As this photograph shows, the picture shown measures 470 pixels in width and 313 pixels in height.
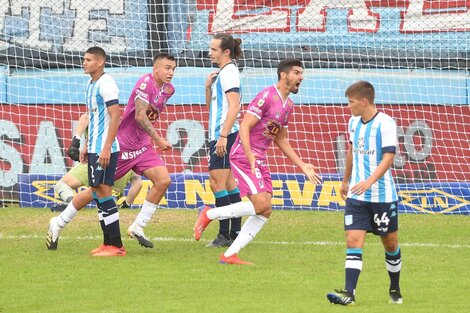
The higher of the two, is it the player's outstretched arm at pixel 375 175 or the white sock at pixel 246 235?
the player's outstretched arm at pixel 375 175

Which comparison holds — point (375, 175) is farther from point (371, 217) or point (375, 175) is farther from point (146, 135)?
point (146, 135)

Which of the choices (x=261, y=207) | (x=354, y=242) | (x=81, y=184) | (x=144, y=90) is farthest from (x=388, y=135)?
(x=81, y=184)

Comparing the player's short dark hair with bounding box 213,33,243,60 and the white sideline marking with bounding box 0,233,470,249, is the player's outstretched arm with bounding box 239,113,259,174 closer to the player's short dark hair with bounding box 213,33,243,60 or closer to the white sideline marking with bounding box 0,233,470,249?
the player's short dark hair with bounding box 213,33,243,60

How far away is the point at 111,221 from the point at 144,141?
1048 mm

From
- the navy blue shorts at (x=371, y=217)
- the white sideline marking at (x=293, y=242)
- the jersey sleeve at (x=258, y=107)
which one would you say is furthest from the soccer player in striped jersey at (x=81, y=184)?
the navy blue shorts at (x=371, y=217)

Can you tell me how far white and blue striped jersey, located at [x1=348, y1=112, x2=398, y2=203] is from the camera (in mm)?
9039

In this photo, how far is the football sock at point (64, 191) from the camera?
52.3 feet

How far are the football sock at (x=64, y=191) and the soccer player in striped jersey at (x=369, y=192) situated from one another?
7460 mm

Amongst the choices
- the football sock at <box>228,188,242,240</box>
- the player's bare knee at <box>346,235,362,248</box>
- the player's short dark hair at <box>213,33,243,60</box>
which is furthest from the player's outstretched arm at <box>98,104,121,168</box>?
the player's bare knee at <box>346,235,362,248</box>

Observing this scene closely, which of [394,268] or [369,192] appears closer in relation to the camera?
[369,192]

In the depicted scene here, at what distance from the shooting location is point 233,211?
458 inches

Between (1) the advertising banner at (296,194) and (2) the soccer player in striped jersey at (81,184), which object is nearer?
(2) the soccer player in striped jersey at (81,184)

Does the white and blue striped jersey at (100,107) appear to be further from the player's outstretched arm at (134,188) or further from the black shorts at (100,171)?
the player's outstretched arm at (134,188)

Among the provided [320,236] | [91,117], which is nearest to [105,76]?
[91,117]
